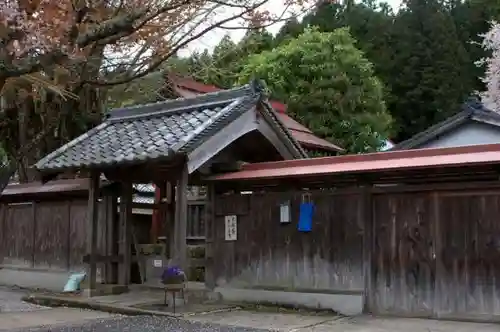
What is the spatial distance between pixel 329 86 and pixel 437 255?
1878cm

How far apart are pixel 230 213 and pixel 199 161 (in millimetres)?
1246

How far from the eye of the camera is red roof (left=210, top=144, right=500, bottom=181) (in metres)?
8.68

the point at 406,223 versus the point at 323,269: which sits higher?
the point at 406,223

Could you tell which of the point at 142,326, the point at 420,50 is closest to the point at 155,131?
the point at 142,326

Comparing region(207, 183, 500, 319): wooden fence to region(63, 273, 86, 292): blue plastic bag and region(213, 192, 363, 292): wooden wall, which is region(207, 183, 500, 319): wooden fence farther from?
region(63, 273, 86, 292): blue plastic bag

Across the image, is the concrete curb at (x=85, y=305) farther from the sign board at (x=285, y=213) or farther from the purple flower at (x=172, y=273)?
the sign board at (x=285, y=213)

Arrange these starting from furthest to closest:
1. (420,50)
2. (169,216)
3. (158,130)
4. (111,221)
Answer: (420,50)
(169,216)
(111,221)
(158,130)

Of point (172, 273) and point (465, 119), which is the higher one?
point (465, 119)

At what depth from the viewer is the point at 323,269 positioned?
33.8 ft

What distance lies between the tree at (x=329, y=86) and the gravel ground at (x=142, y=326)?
1930 centimetres

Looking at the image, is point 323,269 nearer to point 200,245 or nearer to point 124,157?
point 124,157

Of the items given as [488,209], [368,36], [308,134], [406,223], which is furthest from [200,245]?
[368,36]

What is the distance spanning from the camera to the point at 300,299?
10469 mm

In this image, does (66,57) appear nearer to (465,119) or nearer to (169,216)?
(169,216)
